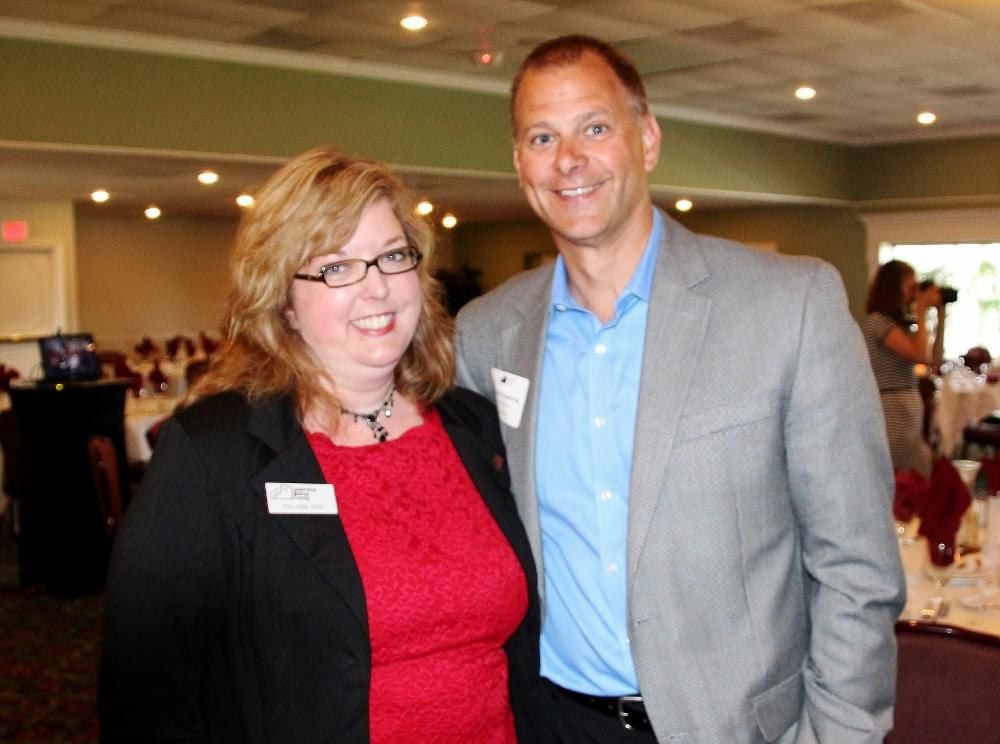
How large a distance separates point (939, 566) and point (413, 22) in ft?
15.9

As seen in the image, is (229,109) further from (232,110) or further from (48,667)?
(48,667)

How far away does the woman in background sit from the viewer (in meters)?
6.16

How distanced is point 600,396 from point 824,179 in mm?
11778

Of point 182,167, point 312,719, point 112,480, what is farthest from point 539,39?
point 312,719

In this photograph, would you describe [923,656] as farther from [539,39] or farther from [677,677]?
[539,39]

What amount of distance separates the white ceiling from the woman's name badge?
16.0ft

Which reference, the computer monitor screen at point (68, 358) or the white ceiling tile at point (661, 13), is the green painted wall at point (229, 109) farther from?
the white ceiling tile at point (661, 13)

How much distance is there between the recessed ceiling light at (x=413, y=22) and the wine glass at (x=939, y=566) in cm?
467

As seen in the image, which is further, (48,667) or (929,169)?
(929,169)

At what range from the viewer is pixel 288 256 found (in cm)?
181

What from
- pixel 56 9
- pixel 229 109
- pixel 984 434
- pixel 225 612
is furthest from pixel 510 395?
pixel 984 434

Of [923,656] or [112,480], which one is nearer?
[923,656]

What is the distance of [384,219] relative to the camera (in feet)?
6.15

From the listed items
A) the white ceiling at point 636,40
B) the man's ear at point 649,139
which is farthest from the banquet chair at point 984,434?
the man's ear at point 649,139
